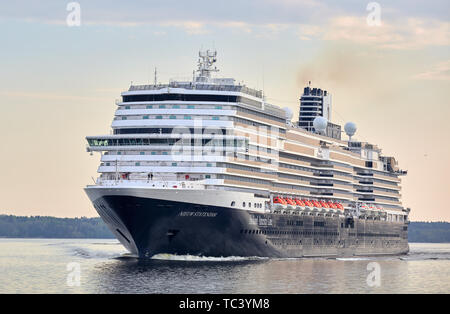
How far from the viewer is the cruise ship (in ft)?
282

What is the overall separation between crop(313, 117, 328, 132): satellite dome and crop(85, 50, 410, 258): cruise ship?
12619mm

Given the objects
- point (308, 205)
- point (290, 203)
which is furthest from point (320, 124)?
point (290, 203)

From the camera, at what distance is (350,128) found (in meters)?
135

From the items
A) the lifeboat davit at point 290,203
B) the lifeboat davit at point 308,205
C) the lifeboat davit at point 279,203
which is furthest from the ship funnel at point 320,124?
the lifeboat davit at point 279,203

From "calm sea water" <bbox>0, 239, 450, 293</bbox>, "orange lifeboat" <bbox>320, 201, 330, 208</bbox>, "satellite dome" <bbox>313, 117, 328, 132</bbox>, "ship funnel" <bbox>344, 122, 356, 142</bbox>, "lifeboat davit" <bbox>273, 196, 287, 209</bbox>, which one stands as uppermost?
"ship funnel" <bbox>344, 122, 356, 142</bbox>

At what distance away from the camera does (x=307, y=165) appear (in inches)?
4328

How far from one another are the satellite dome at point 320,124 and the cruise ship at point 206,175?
1262 cm

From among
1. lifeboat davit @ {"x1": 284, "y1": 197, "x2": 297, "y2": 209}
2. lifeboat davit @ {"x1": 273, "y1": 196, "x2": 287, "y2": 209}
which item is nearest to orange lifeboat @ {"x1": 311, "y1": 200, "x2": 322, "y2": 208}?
lifeboat davit @ {"x1": 284, "y1": 197, "x2": 297, "y2": 209}

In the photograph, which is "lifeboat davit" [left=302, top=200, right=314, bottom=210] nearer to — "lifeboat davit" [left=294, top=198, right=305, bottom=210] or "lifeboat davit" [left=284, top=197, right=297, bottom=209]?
"lifeboat davit" [left=294, top=198, right=305, bottom=210]

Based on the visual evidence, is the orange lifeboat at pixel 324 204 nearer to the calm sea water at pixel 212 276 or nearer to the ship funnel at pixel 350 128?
the calm sea water at pixel 212 276
